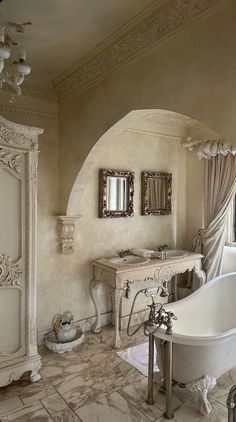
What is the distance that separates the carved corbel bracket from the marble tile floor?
44.3 inches

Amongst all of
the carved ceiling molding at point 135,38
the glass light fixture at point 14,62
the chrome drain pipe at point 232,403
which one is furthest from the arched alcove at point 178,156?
the chrome drain pipe at point 232,403

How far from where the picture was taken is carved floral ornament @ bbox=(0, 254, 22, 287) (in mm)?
2381

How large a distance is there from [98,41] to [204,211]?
2.70m

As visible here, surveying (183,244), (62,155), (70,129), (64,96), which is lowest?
(183,244)

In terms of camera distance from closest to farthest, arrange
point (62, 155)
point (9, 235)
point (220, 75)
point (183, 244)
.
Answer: point (220, 75) → point (9, 235) → point (62, 155) → point (183, 244)

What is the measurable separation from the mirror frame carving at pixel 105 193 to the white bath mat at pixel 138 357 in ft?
5.10

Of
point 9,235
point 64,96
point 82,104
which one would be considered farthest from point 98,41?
point 9,235

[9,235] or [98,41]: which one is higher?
[98,41]

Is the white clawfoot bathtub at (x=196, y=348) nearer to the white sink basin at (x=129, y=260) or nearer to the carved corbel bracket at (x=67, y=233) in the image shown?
the white sink basin at (x=129, y=260)

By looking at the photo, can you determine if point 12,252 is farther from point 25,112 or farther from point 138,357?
point 138,357

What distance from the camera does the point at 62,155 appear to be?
10.4ft

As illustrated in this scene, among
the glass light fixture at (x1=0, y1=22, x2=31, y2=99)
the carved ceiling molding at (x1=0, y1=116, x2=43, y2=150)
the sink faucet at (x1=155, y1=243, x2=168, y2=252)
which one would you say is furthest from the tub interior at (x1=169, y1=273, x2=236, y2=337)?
the glass light fixture at (x1=0, y1=22, x2=31, y2=99)

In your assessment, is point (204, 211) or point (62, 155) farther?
point (204, 211)

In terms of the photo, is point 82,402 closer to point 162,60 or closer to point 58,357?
point 58,357
